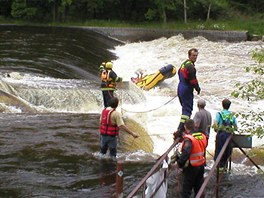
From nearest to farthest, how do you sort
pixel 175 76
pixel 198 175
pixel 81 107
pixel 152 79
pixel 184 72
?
pixel 198 175 → pixel 184 72 → pixel 81 107 → pixel 152 79 → pixel 175 76

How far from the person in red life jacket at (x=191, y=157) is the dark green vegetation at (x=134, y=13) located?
32545 mm

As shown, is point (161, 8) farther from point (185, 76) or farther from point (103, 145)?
point (185, 76)

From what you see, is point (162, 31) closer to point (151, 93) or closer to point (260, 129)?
point (151, 93)

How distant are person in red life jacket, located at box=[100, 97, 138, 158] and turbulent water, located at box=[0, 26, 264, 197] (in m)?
0.39

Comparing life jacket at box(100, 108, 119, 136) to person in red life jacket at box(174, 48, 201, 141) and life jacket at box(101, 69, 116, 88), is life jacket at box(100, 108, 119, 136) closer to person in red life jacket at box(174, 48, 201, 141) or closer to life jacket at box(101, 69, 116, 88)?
person in red life jacket at box(174, 48, 201, 141)

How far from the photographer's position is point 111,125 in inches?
364

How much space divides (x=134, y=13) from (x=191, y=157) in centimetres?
3772

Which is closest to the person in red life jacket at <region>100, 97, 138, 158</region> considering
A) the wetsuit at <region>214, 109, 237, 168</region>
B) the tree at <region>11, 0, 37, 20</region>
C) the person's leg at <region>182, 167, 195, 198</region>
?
the wetsuit at <region>214, 109, 237, 168</region>

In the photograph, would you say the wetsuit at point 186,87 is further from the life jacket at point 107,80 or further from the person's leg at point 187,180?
the life jacket at point 107,80

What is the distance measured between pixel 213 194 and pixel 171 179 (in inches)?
34.2

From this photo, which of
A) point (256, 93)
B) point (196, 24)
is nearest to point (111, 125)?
point (256, 93)

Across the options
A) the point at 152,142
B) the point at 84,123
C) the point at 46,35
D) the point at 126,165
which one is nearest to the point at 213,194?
the point at 126,165

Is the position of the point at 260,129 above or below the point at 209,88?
above

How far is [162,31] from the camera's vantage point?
121ft
